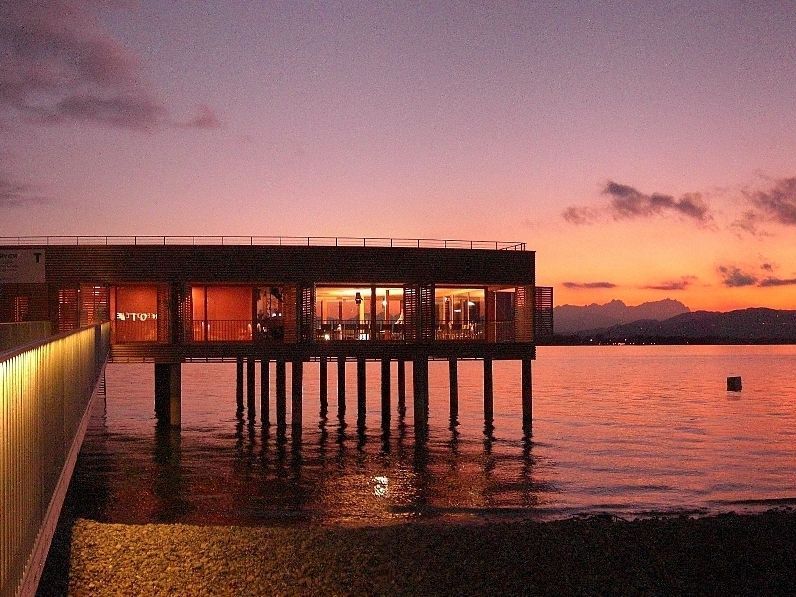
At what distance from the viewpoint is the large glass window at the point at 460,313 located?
36.7 meters

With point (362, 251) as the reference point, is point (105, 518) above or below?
below

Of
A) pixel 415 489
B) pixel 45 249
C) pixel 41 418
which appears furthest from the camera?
pixel 45 249

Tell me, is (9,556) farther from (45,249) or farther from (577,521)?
(45,249)

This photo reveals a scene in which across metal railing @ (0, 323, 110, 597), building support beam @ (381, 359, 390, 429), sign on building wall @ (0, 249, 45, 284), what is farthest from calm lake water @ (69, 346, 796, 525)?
metal railing @ (0, 323, 110, 597)

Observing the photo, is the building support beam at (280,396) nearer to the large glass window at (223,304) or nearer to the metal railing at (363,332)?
the large glass window at (223,304)

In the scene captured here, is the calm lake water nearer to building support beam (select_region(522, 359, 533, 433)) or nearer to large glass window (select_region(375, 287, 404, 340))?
building support beam (select_region(522, 359, 533, 433))

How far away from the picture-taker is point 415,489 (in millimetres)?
25438

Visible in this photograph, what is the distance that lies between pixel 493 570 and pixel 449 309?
103ft

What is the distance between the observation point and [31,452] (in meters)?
8.80

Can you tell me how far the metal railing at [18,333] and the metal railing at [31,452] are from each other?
4671mm

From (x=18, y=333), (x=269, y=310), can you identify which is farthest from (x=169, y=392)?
(x=18, y=333)

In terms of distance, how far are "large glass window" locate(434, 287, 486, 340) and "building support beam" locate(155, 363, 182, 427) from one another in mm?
10348

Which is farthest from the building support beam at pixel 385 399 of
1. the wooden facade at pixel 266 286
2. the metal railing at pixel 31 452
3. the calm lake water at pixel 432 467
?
the metal railing at pixel 31 452

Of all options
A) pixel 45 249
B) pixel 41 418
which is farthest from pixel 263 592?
pixel 45 249
